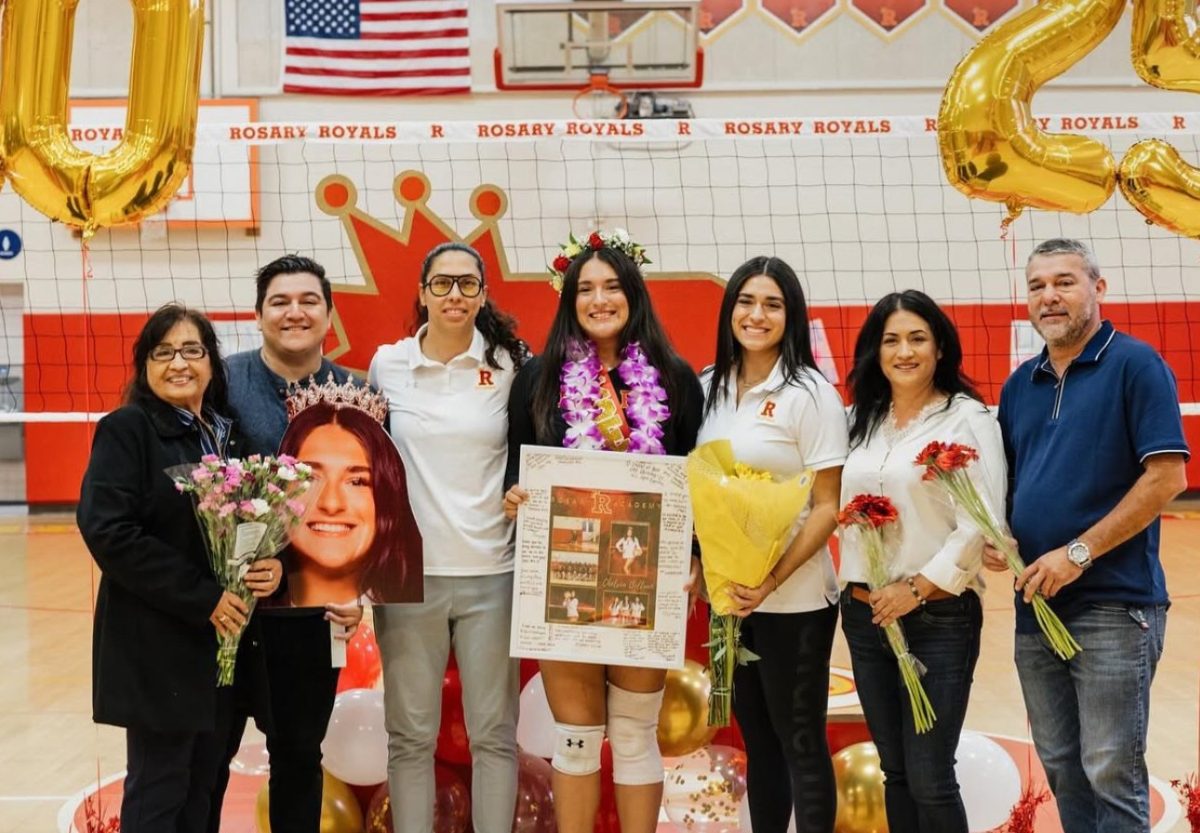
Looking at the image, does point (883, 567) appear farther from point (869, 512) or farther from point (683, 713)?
point (683, 713)

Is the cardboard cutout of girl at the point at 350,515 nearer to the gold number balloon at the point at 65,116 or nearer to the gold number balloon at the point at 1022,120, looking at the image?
the gold number balloon at the point at 65,116

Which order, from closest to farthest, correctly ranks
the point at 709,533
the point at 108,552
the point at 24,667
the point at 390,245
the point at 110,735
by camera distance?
the point at 108,552
the point at 709,533
the point at 110,735
the point at 24,667
the point at 390,245

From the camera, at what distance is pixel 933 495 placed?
326cm

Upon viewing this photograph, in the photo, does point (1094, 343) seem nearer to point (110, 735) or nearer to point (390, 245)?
point (110, 735)

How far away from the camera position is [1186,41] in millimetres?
3586

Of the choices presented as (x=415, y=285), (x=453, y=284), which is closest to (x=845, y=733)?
(x=453, y=284)

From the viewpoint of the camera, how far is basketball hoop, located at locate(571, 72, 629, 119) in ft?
40.0

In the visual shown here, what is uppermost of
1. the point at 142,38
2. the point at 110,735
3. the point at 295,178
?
the point at 295,178

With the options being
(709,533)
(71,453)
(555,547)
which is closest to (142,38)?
(555,547)

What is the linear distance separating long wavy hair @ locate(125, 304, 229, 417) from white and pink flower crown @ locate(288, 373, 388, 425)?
0.68ft

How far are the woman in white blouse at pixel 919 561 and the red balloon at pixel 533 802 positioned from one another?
1138mm

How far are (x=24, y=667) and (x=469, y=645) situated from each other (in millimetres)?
4794

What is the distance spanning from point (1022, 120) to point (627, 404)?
1.41 metres

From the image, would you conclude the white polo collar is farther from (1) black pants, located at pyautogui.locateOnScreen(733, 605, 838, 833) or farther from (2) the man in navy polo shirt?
(2) the man in navy polo shirt
